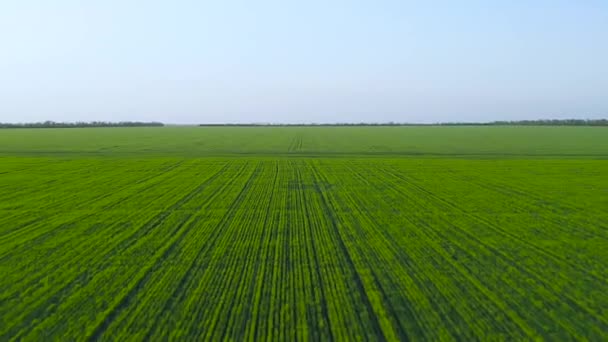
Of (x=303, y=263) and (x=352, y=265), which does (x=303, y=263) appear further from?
(x=352, y=265)

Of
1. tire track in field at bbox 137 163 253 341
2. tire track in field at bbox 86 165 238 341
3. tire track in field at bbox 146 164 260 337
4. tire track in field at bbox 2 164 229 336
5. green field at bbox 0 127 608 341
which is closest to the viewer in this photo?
tire track in field at bbox 86 165 238 341

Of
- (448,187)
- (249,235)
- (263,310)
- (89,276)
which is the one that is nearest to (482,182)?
(448,187)

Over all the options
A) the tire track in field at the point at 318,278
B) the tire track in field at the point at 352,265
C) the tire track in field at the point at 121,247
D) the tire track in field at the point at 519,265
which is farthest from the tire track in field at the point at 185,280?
the tire track in field at the point at 519,265

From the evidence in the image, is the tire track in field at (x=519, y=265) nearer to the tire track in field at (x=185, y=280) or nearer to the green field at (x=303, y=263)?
the green field at (x=303, y=263)

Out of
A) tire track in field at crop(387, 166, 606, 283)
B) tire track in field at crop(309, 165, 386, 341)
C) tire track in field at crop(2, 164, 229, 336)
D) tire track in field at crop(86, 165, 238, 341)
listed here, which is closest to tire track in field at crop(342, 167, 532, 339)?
tire track in field at crop(309, 165, 386, 341)

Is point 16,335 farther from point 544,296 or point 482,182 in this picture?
point 482,182

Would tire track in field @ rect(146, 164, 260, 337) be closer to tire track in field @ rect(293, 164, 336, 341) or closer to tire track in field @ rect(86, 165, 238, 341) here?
tire track in field @ rect(86, 165, 238, 341)
